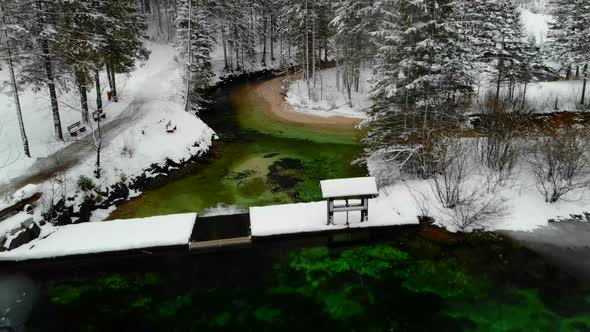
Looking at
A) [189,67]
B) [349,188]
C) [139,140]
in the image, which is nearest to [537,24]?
[189,67]

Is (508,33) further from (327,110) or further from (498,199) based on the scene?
(498,199)

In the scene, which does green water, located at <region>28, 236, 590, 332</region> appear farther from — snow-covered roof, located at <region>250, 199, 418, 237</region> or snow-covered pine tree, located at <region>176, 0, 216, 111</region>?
snow-covered pine tree, located at <region>176, 0, 216, 111</region>

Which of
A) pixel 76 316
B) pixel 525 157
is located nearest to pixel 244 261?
pixel 76 316

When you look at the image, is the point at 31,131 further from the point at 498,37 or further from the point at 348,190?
the point at 498,37

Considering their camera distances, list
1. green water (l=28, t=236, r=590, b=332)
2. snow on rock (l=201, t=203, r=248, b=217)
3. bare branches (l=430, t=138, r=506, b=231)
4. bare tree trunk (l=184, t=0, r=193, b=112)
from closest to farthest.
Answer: green water (l=28, t=236, r=590, b=332), bare branches (l=430, t=138, r=506, b=231), snow on rock (l=201, t=203, r=248, b=217), bare tree trunk (l=184, t=0, r=193, b=112)

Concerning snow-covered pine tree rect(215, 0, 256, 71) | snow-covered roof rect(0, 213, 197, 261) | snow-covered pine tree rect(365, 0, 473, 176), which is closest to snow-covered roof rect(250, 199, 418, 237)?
snow-covered roof rect(0, 213, 197, 261)
